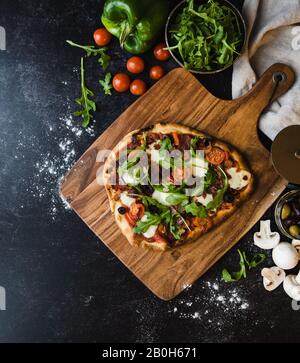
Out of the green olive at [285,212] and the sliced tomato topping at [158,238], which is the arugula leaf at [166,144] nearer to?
the sliced tomato topping at [158,238]

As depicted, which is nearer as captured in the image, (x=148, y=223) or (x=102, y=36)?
(x=148, y=223)

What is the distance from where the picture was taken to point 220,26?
9.95 ft

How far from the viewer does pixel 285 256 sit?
322 cm

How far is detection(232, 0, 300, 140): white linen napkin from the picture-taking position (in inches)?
124

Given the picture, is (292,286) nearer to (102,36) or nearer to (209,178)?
(209,178)

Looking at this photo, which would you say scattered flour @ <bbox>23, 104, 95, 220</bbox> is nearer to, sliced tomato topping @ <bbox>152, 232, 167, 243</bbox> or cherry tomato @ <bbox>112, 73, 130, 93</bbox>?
cherry tomato @ <bbox>112, 73, 130, 93</bbox>

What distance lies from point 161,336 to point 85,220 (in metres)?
1.00

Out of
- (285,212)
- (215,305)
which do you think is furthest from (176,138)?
(215,305)

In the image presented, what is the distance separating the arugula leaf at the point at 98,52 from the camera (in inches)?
131

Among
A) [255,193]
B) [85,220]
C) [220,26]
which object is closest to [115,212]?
[85,220]

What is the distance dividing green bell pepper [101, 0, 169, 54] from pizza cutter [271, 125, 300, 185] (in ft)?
3.63

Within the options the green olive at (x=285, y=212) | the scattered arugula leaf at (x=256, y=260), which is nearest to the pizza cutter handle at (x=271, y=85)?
the green olive at (x=285, y=212)

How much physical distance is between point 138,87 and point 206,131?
0.56 metres

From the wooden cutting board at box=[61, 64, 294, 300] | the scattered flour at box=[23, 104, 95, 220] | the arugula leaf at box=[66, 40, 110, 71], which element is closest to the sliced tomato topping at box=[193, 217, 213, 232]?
the wooden cutting board at box=[61, 64, 294, 300]
